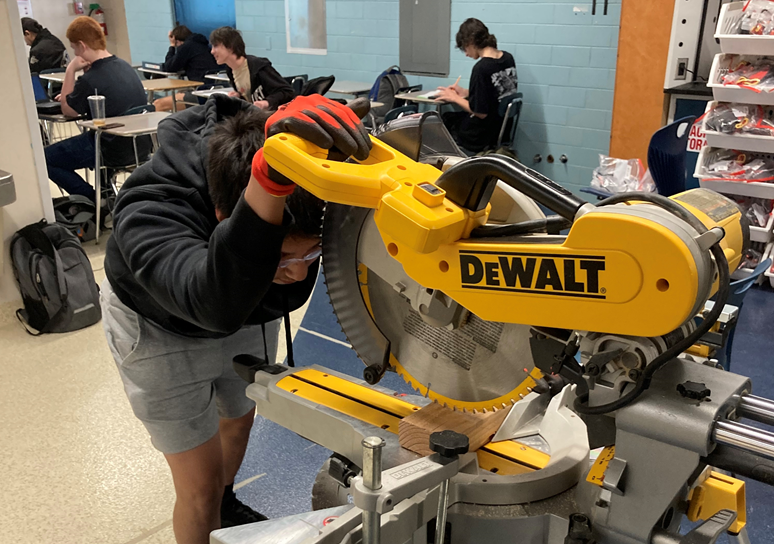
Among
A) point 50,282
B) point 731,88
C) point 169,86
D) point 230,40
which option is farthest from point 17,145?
point 169,86

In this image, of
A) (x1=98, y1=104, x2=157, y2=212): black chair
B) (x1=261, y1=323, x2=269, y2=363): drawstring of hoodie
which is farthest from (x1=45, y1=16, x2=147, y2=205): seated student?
(x1=261, y1=323, x2=269, y2=363): drawstring of hoodie

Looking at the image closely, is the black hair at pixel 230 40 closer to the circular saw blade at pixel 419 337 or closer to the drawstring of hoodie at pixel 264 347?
the drawstring of hoodie at pixel 264 347

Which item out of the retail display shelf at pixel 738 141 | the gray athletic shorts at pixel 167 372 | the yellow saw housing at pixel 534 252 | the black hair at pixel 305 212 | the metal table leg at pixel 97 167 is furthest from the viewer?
the metal table leg at pixel 97 167

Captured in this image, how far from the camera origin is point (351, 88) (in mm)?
6355

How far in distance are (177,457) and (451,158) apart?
94 centimetres

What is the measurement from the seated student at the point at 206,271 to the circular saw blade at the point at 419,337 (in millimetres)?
70

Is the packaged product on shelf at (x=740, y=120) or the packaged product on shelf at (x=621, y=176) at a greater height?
the packaged product on shelf at (x=740, y=120)

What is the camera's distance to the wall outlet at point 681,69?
15.9 feet

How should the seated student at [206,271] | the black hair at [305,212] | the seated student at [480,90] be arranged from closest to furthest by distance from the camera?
the seated student at [206,271]
the black hair at [305,212]
the seated student at [480,90]

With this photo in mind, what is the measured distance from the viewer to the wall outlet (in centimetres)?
484

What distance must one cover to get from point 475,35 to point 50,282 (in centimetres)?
377

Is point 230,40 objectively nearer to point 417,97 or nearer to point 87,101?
point 87,101

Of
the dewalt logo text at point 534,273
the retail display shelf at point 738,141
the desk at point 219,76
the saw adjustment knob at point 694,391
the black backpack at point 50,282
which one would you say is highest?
the dewalt logo text at point 534,273

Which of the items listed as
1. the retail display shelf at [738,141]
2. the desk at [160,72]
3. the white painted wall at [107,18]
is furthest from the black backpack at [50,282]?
the white painted wall at [107,18]
